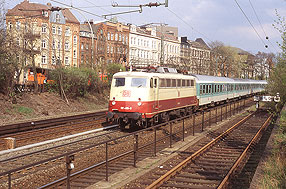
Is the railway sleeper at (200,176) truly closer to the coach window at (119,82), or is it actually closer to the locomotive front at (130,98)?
the locomotive front at (130,98)

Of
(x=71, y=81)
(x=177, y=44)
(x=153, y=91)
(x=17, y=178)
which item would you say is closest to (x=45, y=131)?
(x=153, y=91)

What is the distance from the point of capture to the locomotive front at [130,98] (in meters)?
17.1

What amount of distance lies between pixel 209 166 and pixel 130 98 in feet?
24.6

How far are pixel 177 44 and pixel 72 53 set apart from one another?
122 ft

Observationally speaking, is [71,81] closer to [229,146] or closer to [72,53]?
[229,146]

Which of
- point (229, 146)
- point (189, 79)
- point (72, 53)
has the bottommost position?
point (229, 146)

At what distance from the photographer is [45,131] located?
17141 mm

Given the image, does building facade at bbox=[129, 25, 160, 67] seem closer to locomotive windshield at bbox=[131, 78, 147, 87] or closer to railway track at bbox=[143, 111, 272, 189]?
locomotive windshield at bbox=[131, 78, 147, 87]

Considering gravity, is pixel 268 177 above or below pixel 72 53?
below

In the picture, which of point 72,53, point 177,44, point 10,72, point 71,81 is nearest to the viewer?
point 10,72

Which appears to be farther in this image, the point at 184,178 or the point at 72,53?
the point at 72,53

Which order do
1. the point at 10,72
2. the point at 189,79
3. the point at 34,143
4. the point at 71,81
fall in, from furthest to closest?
the point at 71,81 < the point at 10,72 < the point at 189,79 < the point at 34,143

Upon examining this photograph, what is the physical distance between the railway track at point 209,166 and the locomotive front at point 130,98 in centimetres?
422

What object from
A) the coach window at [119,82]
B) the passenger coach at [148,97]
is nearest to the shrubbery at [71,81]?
the passenger coach at [148,97]
